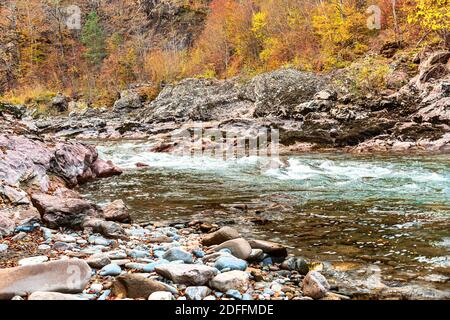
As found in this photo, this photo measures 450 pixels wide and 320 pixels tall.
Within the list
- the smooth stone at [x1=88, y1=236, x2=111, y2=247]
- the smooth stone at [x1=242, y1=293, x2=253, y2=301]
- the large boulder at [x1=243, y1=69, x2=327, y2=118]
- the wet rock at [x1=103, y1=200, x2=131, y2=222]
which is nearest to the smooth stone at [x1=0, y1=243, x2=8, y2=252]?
the smooth stone at [x1=88, y1=236, x2=111, y2=247]

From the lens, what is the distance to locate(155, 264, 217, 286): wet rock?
3.49 meters

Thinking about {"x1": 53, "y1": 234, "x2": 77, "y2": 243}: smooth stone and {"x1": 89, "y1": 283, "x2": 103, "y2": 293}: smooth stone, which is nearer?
{"x1": 89, "y1": 283, "x2": 103, "y2": 293}: smooth stone

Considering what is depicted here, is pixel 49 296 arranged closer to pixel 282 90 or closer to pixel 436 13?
pixel 436 13

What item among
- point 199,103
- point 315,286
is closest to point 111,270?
point 315,286

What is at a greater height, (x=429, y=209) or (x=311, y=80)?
(x=311, y=80)

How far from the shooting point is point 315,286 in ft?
11.5

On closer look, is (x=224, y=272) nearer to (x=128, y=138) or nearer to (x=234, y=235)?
(x=234, y=235)

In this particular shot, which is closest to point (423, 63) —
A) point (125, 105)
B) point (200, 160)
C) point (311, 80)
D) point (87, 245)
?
point (311, 80)

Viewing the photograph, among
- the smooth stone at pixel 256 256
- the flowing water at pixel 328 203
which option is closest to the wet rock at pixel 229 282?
the smooth stone at pixel 256 256

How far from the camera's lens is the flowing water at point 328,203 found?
4.66m

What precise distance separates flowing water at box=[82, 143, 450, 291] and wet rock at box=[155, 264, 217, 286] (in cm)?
158

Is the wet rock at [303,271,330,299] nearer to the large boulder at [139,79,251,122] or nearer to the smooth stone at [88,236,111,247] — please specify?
the smooth stone at [88,236,111,247]

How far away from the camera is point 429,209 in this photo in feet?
22.0
